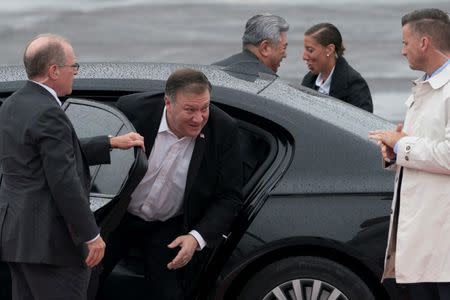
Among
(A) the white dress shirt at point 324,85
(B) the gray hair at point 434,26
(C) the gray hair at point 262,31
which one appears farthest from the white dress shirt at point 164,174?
(A) the white dress shirt at point 324,85

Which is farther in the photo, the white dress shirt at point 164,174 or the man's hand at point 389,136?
the white dress shirt at point 164,174

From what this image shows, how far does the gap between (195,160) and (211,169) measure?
0.29 ft

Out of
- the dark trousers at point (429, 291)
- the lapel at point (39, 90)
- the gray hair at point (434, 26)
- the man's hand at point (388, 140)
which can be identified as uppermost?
the gray hair at point (434, 26)

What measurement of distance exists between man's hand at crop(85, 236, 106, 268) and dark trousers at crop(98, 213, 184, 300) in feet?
1.94

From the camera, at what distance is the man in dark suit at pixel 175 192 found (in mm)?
5496

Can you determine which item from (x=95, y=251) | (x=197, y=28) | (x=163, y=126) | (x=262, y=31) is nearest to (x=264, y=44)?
(x=262, y=31)

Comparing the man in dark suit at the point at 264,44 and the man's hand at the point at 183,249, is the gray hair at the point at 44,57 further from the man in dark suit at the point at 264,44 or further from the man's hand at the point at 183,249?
the man in dark suit at the point at 264,44

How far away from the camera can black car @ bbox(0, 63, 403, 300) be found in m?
5.49

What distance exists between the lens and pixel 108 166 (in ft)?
18.3

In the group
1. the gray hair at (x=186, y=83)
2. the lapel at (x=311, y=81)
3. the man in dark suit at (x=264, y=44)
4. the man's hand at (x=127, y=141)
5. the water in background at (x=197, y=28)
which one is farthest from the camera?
the water in background at (x=197, y=28)

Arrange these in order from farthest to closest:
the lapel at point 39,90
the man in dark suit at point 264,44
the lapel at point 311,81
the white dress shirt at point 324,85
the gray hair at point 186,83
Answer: the lapel at point 311,81
the white dress shirt at point 324,85
the man in dark suit at point 264,44
the gray hair at point 186,83
the lapel at point 39,90

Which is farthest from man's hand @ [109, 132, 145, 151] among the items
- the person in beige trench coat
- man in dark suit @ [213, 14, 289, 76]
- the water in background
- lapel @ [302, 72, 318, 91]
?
the water in background

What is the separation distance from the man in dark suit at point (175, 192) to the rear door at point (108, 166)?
92 millimetres

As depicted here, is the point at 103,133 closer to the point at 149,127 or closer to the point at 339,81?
the point at 149,127
